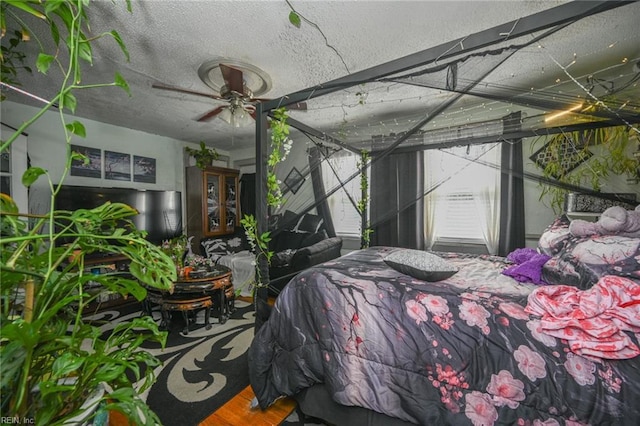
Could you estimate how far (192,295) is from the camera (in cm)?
259

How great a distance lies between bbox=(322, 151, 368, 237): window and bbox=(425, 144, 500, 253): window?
0.71 metres

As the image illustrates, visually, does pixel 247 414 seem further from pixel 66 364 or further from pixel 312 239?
pixel 312 239

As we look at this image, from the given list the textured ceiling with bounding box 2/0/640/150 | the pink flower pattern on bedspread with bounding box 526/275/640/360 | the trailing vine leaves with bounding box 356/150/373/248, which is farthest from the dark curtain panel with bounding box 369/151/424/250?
the pink flower pattern on bedspread with bounding box 526/275/640/360

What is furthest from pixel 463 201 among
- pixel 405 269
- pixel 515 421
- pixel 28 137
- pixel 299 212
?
pixel 28 137

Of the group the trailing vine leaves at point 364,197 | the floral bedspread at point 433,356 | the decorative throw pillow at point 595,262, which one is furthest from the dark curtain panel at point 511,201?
the trailing vine leaves at point 364,197

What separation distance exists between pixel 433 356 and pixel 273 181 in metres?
1.36

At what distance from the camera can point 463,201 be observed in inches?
99.7

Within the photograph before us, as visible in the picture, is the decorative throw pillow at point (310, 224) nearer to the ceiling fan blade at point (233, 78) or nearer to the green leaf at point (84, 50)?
the ceiling fan blade at point (233, 78)

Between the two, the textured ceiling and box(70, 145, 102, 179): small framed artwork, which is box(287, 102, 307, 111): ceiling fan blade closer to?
the textured ceiling

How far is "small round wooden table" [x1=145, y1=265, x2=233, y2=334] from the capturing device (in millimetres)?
2488

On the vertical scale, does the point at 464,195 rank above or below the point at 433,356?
above

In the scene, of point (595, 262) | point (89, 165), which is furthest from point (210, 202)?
point (595, 262)

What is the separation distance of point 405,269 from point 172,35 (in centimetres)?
220

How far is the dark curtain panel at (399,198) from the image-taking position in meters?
2.50
